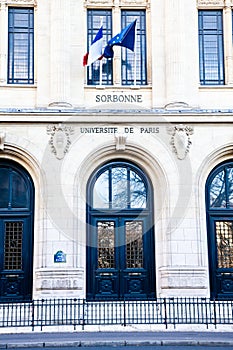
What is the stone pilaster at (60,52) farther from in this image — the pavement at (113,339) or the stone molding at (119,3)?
the pavement at (113,339)

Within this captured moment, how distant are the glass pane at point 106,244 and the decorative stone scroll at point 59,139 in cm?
328

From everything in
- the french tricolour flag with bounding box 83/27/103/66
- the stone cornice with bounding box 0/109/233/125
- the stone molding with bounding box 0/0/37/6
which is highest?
the stone molding with bounding box 0/0/37/6

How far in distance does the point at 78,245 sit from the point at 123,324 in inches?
190

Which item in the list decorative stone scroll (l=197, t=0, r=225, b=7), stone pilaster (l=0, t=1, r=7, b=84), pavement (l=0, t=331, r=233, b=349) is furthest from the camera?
decorative stone scroll (l=197, t=0, r=225, b=7)

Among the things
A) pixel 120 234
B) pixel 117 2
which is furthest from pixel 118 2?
pixel 120 234

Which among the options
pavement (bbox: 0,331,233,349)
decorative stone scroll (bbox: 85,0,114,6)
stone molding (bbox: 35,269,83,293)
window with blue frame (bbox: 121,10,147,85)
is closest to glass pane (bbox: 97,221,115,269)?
stone molding (bbox: 35,269,83,293)

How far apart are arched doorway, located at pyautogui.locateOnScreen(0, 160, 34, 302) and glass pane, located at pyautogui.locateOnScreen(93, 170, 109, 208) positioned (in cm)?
260

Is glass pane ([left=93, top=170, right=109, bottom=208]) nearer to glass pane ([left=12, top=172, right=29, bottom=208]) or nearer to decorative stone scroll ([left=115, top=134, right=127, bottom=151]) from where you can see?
decorative stone scroll ([left=115, top=134, right=127, bottom=151])

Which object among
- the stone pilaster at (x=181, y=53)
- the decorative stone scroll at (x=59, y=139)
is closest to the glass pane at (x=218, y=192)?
the stone pilaster at (x=181, y=53)

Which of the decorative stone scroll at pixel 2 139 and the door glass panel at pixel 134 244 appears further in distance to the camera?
the door glass panel at pixel 134 244

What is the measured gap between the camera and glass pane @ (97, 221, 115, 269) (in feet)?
75.7

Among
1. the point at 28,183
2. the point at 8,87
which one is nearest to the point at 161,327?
the point at 28,183

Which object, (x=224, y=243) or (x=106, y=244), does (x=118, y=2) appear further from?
(x=224, y=243)

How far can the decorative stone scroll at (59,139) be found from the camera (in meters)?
23.0
